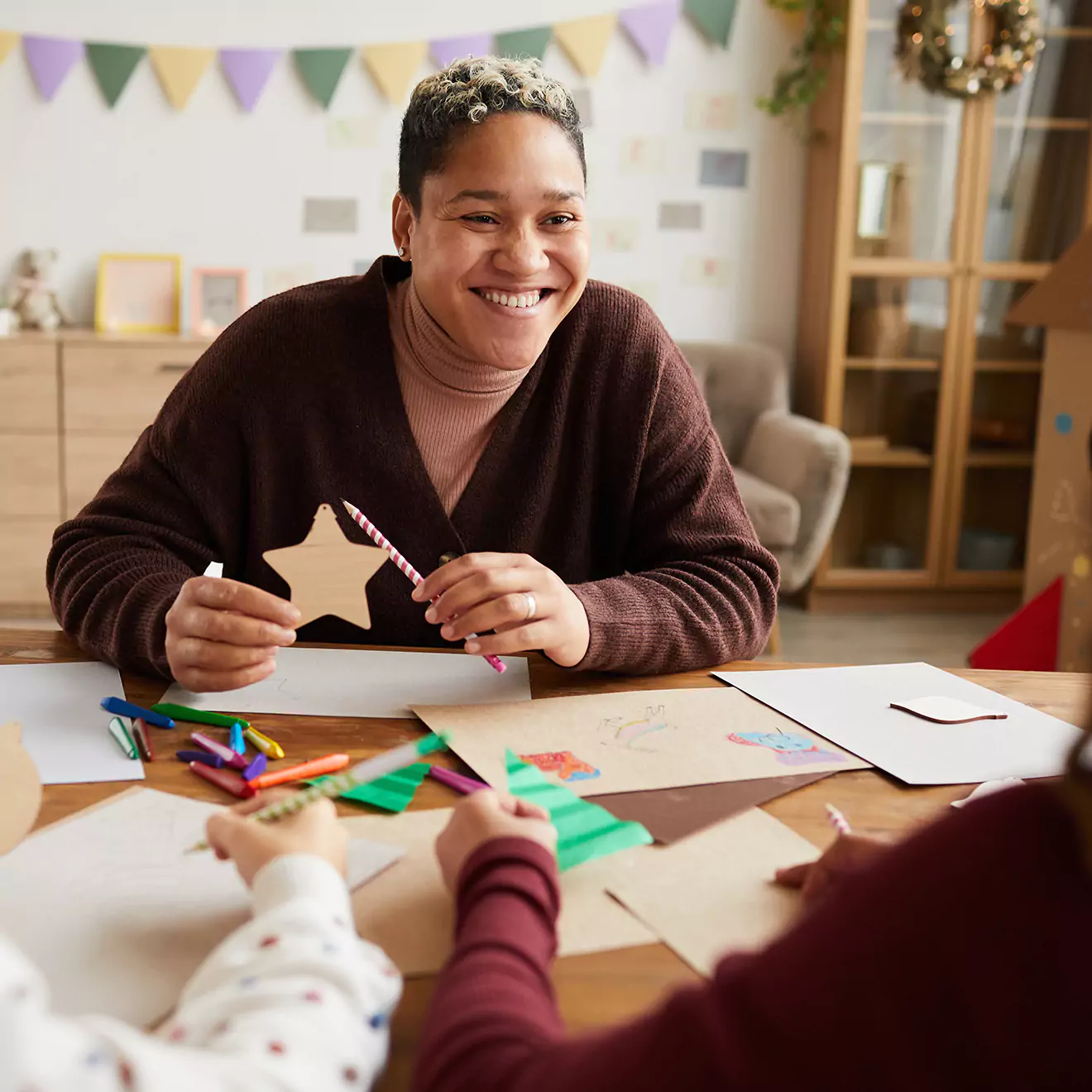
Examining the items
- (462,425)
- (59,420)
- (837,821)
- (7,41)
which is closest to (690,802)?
(837,821)

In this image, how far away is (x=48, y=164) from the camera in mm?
4117

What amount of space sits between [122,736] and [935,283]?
363cm

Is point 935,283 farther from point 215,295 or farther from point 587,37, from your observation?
point 215,295

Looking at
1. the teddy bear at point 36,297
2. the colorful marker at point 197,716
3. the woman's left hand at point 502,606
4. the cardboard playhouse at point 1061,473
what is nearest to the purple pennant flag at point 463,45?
the teddy bear at point 36,297

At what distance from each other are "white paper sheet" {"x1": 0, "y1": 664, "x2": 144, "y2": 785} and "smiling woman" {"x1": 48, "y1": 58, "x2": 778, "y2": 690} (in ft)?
0.34

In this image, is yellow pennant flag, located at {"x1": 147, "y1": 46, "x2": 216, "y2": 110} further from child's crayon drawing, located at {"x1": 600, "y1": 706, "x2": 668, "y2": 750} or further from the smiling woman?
child's crayon drawing, located at {"x1": 600, "y1": 706, "x2": 668, "y2": 750}

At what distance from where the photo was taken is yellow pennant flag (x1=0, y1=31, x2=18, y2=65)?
4.01 meters

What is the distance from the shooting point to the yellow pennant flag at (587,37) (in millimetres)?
4180

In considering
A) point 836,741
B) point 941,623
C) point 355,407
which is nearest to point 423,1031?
point 836,741

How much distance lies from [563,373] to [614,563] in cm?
25

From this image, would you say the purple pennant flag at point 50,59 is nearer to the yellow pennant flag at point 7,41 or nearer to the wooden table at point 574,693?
the yellow pennant flag at point 7,41

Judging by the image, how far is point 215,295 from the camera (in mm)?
4230

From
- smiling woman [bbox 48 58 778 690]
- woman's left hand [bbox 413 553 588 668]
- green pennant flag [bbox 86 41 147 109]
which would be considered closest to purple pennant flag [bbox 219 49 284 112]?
green pennant flag [bbox 86 41 147 109]

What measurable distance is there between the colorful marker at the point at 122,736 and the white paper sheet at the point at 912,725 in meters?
0.56
